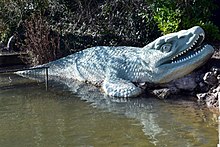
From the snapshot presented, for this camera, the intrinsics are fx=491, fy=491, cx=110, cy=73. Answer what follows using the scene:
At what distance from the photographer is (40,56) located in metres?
12.0

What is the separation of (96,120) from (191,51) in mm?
2932

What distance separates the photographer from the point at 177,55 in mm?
9312

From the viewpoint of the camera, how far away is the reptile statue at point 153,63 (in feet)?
29.9

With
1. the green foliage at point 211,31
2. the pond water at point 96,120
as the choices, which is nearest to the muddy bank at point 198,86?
the pond water at point 96,120

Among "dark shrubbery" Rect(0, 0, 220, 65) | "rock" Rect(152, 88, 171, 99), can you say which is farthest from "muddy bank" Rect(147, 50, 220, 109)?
"dark shrubbery" Rect(0, 0, 220, 65)

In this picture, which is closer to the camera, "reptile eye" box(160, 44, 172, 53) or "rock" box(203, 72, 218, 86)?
"rock" box(203, 72, 218, 86)

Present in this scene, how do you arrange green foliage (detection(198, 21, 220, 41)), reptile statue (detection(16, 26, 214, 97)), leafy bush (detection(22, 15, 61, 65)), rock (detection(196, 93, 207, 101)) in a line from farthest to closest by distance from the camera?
leafy bush (detection(22, 15, 61, 65)) < green foliage (detection(198, 21, 220, 41)) < reptile statue (detection(16, 26, 214, 97)) < rock (detection(196, 93, 207, 101))

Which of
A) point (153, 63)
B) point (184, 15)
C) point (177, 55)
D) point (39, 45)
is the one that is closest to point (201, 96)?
point (177, 55)

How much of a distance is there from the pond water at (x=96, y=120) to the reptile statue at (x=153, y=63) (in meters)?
0.36

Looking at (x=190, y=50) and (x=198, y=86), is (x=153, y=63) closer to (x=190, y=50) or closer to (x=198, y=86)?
(x=190, y=50)

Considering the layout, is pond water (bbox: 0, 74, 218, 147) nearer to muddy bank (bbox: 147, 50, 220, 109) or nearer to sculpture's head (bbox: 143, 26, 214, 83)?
muddy bank (bbox: 147, 50, 220, 109)

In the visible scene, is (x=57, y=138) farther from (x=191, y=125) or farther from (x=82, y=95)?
(x=82, y=95)

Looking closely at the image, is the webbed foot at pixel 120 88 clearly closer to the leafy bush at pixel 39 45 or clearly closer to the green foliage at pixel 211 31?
the green foliage at pixel 211 31

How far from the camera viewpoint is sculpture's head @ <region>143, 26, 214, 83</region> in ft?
30.0
